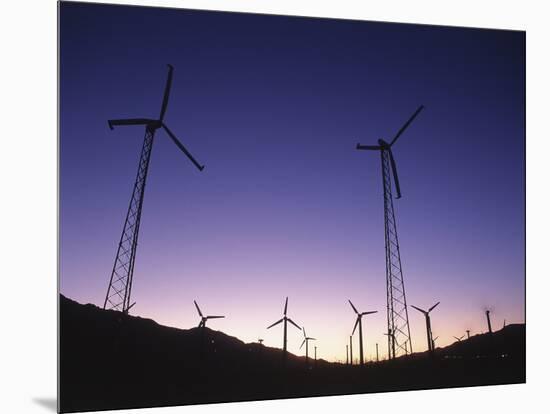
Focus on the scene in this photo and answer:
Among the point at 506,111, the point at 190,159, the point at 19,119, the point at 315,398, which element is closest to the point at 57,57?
the point at 19,119

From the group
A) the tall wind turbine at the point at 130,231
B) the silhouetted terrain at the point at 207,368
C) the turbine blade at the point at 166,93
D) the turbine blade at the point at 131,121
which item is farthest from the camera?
the turbine blade at the point at 166,93

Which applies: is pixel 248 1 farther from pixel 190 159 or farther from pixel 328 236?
pixel 328 236

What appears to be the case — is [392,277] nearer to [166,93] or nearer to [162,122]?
[162,122]

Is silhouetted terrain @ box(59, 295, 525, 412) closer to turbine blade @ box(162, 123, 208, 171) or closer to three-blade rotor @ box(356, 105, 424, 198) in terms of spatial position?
turbine blade @ box(162, 123, 208, 171)

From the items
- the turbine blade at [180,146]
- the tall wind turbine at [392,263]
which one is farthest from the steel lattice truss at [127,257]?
the tall wind turbine at [392,263]

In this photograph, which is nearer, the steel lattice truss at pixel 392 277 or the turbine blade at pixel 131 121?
the turbine blade at pixel 131 121

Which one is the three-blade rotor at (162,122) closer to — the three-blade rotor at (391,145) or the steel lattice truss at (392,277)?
the three-blade rotor at (391,145)
